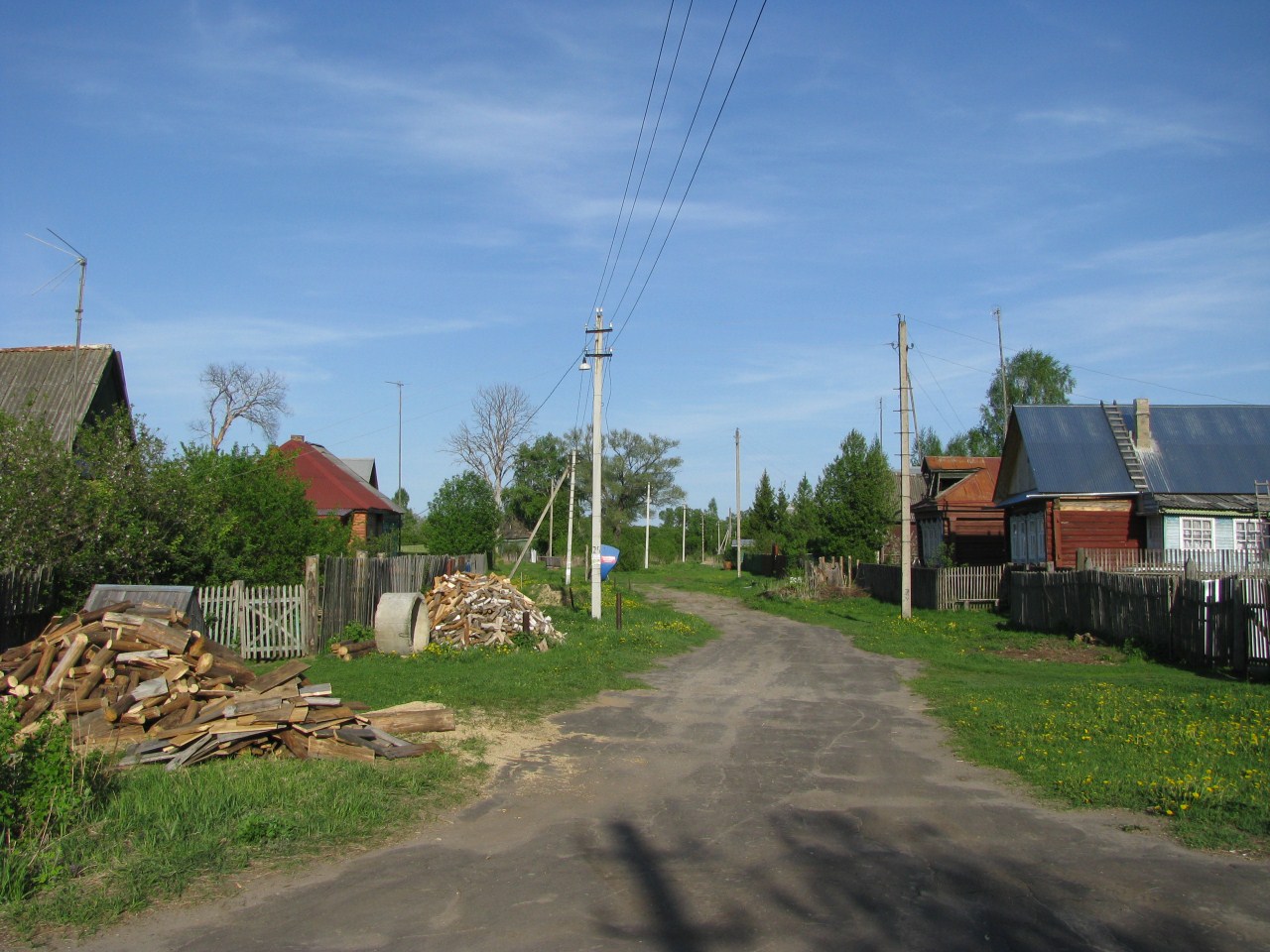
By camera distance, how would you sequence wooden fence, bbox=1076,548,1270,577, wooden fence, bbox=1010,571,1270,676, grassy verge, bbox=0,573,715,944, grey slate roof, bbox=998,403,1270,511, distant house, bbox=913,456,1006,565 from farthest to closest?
1. distant house, bbox=913,456,1006,565
2. grey slate roof, bbox=998,403,1270,511
3. wooden fence, bbox=1076,548,1270,577
4. wooden fence, bbox=1010,571,1270,676
5. grassy verge, bbox=0,573,715,944

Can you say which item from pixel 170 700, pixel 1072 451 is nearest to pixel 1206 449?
pixel 1072 451

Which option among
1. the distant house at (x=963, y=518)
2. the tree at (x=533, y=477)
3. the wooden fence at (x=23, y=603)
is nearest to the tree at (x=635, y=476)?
the tree at (x=533, y=477)

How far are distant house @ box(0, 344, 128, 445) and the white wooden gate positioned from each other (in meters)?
11.4

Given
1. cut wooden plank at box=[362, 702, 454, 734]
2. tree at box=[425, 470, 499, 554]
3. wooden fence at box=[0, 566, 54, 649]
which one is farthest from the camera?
tree at box=[425, 470, 499, 554]

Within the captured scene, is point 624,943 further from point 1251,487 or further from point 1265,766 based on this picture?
point 1251,487

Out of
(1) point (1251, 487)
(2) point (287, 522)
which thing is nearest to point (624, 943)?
(2) point (287, 522)

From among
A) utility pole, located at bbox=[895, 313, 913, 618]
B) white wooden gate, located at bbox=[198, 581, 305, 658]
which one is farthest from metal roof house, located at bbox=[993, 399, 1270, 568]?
white wooden gate, located at bbox=[198, 581, 305, 658]

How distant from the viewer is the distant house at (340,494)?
4394 cm

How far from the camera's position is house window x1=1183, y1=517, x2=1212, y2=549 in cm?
2944

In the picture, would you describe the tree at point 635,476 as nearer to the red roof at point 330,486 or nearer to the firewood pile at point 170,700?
the red roof at point 330,486

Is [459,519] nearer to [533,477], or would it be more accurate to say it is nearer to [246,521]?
[246,521]

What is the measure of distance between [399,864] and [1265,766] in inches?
321

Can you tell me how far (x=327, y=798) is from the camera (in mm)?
7949

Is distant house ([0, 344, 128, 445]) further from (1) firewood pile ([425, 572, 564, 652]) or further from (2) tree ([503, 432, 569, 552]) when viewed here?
(2) tree ([503, 432, 569, 552])
